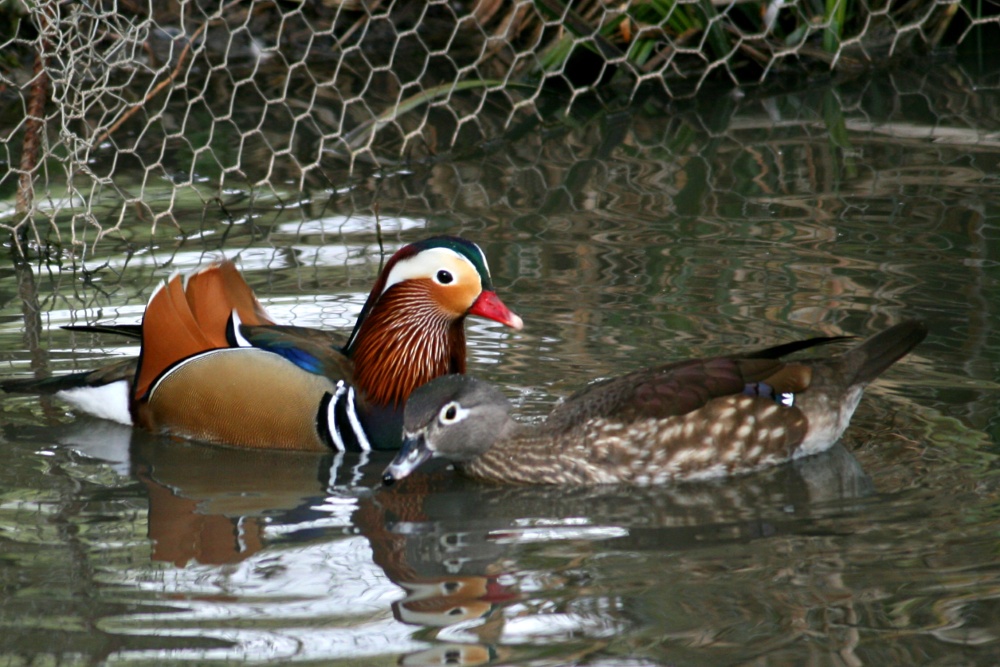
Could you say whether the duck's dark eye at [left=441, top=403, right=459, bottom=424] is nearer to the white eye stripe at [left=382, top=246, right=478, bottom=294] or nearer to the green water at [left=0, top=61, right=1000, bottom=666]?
the green water at [left=0, top=61, right=1000, bottom=666]

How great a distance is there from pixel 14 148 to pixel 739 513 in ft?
16.7

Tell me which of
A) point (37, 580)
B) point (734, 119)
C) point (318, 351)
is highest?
point (734, 119)

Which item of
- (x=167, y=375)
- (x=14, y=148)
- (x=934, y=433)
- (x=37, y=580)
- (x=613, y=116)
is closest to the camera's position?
(x=37, y=580)

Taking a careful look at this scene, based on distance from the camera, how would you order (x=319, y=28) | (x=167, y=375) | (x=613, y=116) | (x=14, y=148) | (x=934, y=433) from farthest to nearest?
(x=319, y=28)
(x=613, y=116)
(x=14, y=148)
(x=167, y=375)
(x=934, y=433)

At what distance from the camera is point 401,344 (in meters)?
4.57

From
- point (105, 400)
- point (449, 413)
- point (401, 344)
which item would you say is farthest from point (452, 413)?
point (105, 400)

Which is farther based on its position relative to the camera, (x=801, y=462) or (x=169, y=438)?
(x=169, y=438)

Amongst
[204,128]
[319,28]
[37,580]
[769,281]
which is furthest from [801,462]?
[319,28]

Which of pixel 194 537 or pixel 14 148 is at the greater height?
pixel 14 148

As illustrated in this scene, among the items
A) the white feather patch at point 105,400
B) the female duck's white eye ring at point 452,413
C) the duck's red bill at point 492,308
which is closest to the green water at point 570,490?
the white feather patch at point 105,400

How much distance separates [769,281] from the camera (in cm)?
548

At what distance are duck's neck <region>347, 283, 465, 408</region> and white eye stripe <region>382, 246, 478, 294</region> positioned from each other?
0.04 metres

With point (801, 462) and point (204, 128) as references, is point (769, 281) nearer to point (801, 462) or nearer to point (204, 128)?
point (801, 462)

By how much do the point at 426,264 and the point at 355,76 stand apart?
4889 millimetres
